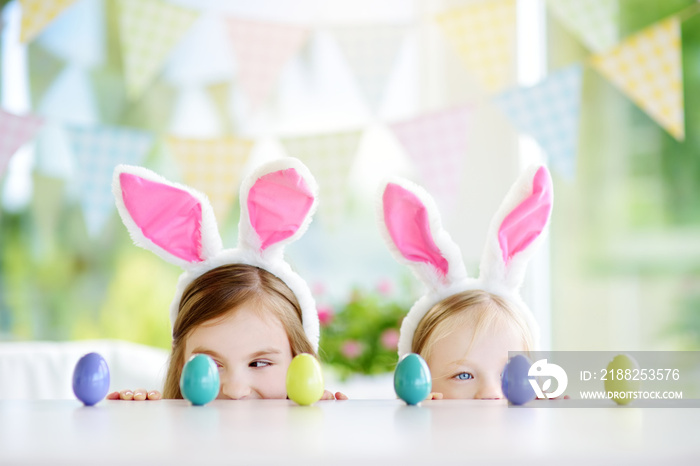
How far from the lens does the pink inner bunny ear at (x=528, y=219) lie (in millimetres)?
967

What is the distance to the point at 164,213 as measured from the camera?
3.23 feet

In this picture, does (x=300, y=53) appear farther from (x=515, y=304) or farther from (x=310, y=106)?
(x=515, y=304)

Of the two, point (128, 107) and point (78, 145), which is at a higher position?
point (128, 107)

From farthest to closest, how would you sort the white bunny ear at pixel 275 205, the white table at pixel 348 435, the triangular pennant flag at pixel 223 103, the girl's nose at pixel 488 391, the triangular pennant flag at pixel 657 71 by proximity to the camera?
1. the triangular pennant flag at pixel 223 103
2. the triangular pennant flag at pixel 657 71
3. the girl's nose at pixel 488 391
4. the white bunny ear at pixel 275 205
5. the white table at pixel 348 435

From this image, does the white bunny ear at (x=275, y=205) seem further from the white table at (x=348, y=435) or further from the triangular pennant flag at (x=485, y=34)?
the triangular pennant flag at (x=485, y=34)

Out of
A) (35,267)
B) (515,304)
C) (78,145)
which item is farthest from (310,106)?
(515,304)

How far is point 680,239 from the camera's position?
7.70ft

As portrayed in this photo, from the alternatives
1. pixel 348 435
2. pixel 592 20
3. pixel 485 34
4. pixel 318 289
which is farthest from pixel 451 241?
pixel 318 289

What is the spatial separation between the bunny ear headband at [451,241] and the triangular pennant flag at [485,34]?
1318mm

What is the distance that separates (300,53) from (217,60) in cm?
35

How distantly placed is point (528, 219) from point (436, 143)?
4.49 ft

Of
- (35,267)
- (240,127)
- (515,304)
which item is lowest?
(515,304)

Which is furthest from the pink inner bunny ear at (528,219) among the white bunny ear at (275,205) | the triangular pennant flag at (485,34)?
the triangular pennant flag at (485,34)

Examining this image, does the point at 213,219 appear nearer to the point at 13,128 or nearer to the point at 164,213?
the point at 164,213
